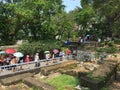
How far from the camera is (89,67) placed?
1648 cm

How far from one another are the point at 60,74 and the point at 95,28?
892 inches

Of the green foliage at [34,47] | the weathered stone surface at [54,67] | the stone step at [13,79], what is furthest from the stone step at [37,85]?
the green foliage at [34,47]

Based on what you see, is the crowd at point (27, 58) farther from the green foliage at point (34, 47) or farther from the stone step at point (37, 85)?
the stone step at point (37, 85)

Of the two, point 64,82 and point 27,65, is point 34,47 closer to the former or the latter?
point 27,65

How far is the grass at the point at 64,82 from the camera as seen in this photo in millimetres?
12156

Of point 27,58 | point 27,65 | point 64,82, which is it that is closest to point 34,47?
point 27,58

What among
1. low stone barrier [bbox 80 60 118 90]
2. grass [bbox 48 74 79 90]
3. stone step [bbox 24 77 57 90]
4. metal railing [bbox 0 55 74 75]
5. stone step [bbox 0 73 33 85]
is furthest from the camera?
metal railing [bbox 0 55 74 75]

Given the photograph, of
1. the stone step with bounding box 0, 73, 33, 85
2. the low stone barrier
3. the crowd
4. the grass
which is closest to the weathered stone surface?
the crowd

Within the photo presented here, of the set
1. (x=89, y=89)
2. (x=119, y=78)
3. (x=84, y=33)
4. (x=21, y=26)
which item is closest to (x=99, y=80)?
(x=89, y=89)

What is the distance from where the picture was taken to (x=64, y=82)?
1324 cm

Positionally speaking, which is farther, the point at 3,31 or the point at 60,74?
the point at 3,31

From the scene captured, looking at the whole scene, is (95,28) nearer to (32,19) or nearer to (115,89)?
(32,19)

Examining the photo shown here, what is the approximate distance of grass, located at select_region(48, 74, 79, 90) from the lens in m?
12.2

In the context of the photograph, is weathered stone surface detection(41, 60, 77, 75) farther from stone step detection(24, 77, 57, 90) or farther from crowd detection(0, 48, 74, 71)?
stone step detection(24, 77, 57, 90)
